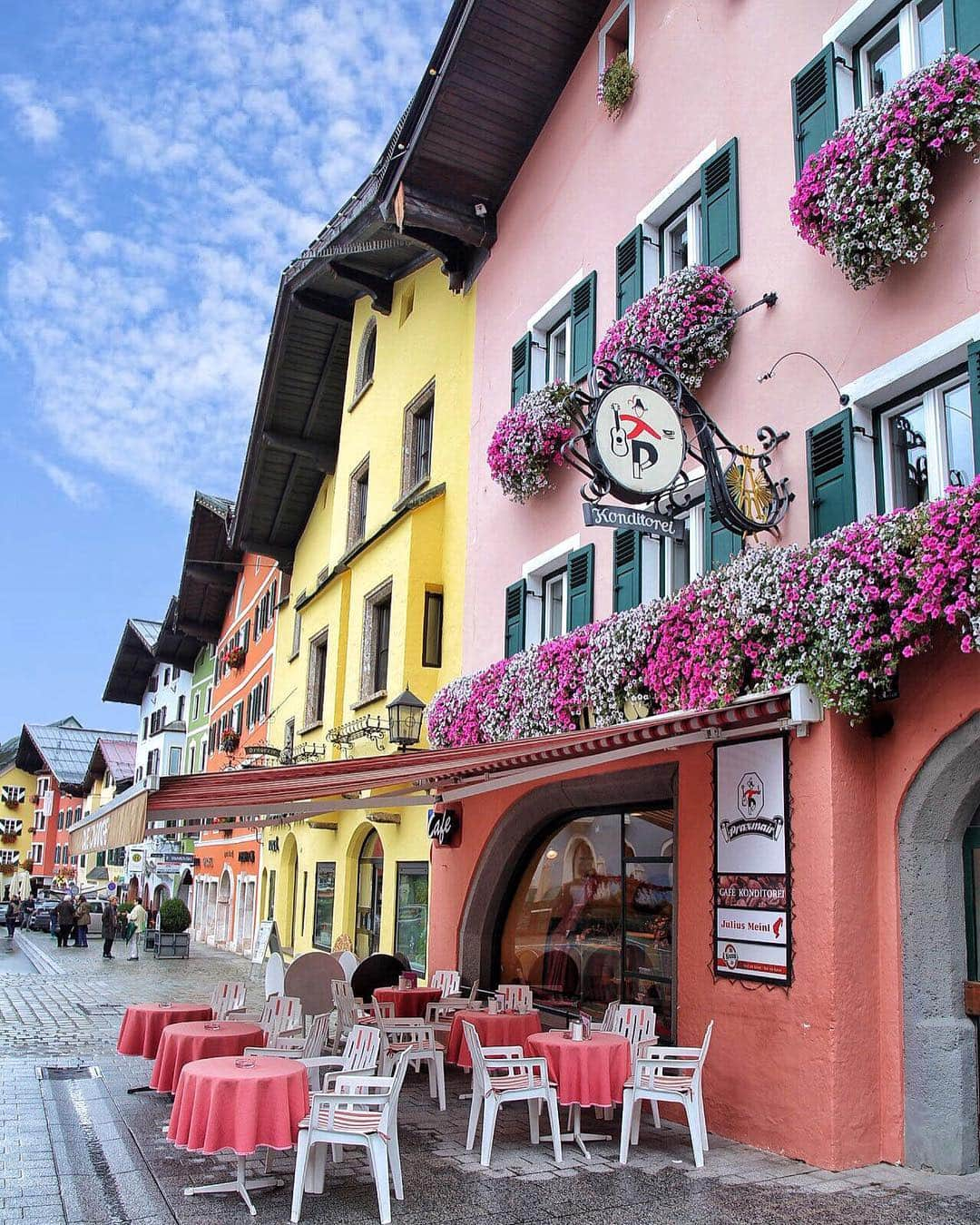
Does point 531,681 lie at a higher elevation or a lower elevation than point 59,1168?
higher

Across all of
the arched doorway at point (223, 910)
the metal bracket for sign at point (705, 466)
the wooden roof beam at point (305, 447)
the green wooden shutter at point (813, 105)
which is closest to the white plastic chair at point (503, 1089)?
the metal bracket for sign at point (705, 466)

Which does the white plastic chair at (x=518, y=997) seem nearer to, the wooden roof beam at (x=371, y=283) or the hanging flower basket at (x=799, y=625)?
the hanging flower basket at (x=799, y=625)

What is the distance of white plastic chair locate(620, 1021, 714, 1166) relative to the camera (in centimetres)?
721

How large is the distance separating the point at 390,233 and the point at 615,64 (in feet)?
19.2

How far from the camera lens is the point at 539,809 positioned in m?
12.0

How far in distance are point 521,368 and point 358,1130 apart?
9530 millimetres

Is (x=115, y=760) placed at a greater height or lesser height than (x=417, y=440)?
lesser

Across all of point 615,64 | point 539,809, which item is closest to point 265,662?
point 539,809

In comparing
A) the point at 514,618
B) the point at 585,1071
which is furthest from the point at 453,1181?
the point at 514,618

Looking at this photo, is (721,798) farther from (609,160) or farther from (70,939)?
(70,939)

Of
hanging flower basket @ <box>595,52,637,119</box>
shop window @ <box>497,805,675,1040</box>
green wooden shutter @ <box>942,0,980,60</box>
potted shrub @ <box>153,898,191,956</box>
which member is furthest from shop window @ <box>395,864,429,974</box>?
potted shrub @ <box>153,898,191,956</box>

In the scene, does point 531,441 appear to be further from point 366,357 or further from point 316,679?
point 316,679

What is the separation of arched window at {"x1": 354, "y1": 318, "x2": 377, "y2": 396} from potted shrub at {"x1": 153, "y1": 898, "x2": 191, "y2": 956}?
1393 centimetres

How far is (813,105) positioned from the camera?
8570 millimetres
